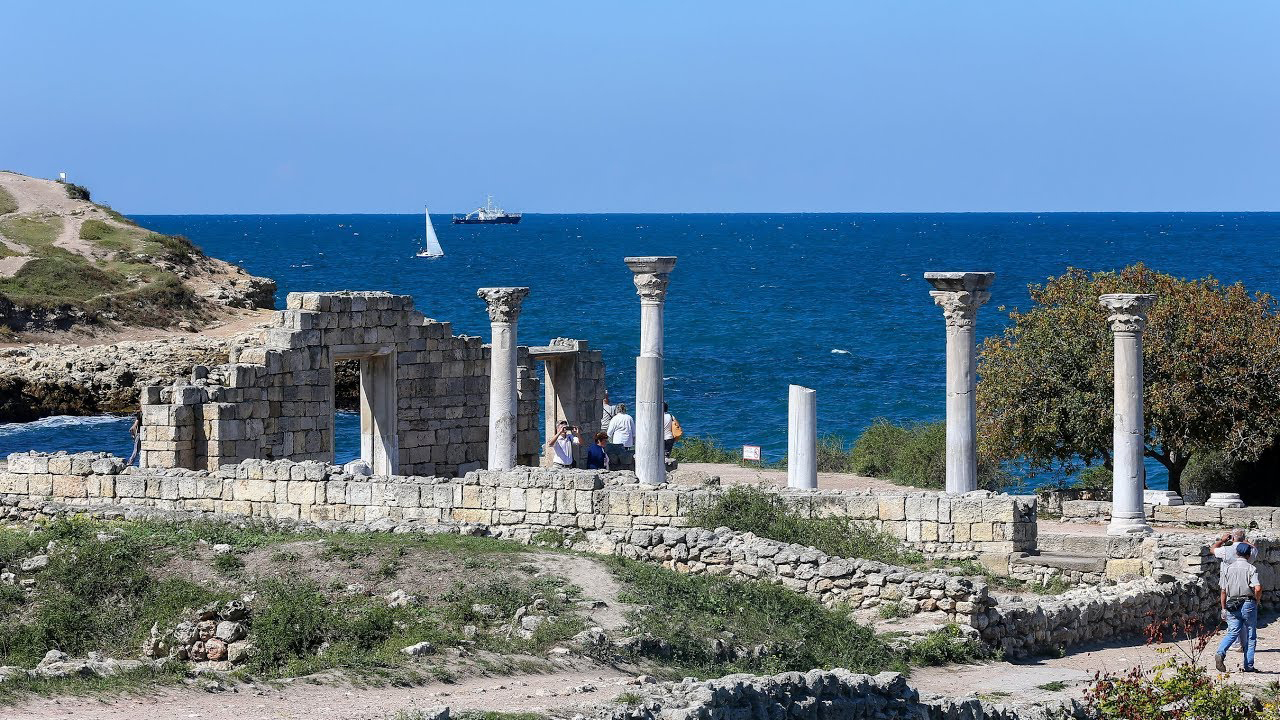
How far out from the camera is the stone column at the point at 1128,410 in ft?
64.2

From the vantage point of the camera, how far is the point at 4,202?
81625mm

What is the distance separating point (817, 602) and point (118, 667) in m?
6.06

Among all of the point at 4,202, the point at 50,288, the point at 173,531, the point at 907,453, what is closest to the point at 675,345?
the point at 50,288

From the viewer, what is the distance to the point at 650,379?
21125 millimetres

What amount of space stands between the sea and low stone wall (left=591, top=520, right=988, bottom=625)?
12895mm

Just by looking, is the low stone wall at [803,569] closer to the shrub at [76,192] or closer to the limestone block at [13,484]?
the limestone block at [13,484]

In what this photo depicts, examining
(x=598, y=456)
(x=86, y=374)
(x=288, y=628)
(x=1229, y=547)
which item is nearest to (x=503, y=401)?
(x=598, y=456)

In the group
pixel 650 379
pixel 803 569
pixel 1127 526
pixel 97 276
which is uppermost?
pixel 97 276

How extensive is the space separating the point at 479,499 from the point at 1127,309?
23.3ft

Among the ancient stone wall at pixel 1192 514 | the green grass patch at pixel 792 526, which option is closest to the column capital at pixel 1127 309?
the ancient stone wall at pixel 1192 514

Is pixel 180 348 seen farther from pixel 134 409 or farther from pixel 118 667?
pixel 118 667

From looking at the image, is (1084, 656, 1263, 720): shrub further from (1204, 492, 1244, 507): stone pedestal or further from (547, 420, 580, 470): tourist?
(547, 420, 580, 470): tourist

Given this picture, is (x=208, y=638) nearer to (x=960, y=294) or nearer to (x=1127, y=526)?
(x=960, y=294)

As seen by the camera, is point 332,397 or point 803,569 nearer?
point 803,569
